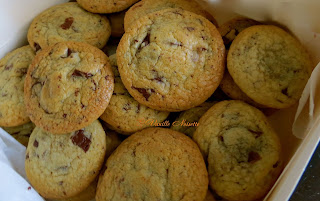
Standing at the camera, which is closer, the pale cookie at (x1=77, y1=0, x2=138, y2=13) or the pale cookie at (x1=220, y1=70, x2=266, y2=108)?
the pale cookie at (x1=220, y1=70, x2=266, y2=108)

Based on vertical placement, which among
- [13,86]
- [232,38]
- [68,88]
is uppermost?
[232,38]

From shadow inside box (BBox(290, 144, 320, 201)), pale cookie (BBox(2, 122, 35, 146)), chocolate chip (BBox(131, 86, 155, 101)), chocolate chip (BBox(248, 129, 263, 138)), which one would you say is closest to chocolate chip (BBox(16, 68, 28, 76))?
pale cookie (BBox(2, 122, 35, 146))

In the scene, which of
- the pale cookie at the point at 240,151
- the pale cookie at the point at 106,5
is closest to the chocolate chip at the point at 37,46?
the pale cookie at the point at 106,5

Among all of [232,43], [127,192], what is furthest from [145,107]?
[232,43]

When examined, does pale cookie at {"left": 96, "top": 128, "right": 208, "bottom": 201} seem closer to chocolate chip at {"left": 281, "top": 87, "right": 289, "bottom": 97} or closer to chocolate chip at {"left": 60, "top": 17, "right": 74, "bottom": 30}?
chocolate chip at {"left": 281, "top": 87, "right": 289, "bottom": 97}

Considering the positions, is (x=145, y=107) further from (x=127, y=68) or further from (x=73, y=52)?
(x=73, y=52)

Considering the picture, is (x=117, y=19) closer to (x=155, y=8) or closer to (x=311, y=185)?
(x=155, y=8)

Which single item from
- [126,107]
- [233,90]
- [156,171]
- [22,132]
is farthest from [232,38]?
[22,132]
